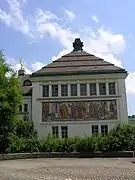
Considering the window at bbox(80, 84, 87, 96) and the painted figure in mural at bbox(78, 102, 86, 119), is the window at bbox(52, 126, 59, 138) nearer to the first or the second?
the painted figure in mural at bbox(78, 102, 86, 119)

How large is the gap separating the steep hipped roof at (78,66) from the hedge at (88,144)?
1501cm

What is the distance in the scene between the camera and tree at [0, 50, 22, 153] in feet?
102

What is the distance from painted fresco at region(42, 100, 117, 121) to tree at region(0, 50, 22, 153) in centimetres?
910

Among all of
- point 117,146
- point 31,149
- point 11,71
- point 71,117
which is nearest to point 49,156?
point 31,149

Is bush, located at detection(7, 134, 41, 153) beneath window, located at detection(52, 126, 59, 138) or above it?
beneath

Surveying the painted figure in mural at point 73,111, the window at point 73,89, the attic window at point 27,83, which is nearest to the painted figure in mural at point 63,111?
the painted figure in mural at point 73,111

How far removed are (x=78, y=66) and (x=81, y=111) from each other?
7.09 metres

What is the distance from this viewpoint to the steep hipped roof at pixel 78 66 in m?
42.4

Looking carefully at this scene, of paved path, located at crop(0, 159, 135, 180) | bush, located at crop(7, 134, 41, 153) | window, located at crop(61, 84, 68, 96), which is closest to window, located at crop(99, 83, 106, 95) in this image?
window, located at crop(61, 84, 68, 96)

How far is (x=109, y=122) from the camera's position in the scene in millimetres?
40094

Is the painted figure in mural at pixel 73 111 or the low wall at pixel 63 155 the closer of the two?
the low wall at pixel 63 155

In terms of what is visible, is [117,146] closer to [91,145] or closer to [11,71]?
[91,145]

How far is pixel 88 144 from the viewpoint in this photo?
27188 mm

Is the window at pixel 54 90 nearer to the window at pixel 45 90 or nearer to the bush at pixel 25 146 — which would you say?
the window at pixel 45 90
